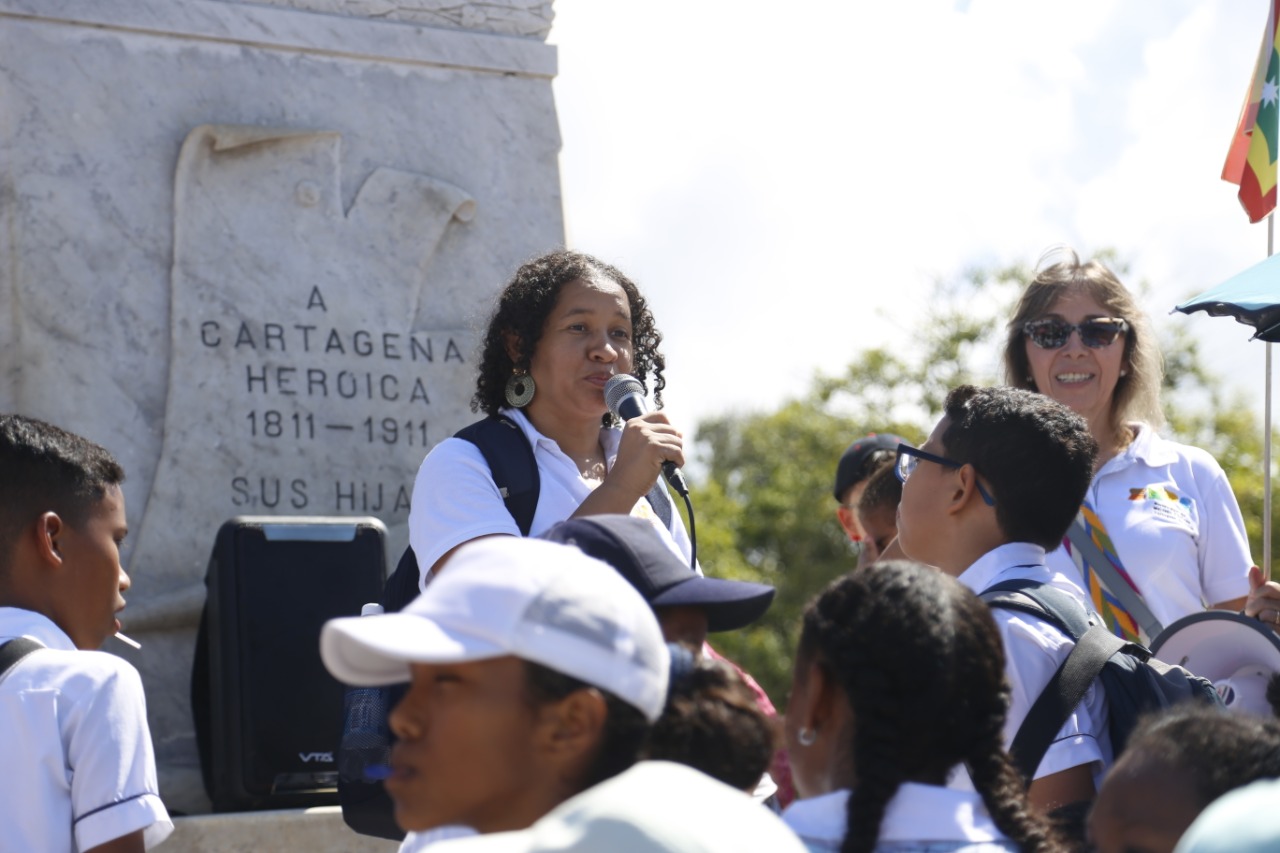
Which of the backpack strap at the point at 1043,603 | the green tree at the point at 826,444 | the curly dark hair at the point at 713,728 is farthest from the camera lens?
the green tree at the point at 826,444

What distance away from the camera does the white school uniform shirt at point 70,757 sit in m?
2.95

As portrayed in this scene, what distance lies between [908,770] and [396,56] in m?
4.60

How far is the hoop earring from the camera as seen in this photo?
4.09m

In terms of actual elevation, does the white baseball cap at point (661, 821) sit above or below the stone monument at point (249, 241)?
below

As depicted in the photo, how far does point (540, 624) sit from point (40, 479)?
1.82 meters

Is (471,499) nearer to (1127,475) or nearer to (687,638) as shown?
(687,638)

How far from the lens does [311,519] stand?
532 centimetres

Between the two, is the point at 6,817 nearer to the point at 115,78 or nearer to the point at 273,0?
the point at 115,78

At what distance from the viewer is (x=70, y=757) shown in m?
3.00

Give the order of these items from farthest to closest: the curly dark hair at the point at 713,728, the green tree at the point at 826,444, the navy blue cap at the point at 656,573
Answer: the green tree at the point at 826,444 → the navy blue cap at the point at 656,573 → the curly dark hair at the point at 713,728

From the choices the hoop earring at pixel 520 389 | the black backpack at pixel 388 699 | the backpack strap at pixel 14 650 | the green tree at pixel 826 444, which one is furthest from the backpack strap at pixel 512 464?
the green tree at pixel 826 444

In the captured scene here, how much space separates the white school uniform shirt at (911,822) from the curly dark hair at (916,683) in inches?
0.8

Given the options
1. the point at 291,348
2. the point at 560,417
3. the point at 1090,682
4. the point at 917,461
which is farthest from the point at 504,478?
the point at 291,348

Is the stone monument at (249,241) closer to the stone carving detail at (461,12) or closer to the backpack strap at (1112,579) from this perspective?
the stone carving detail at (461,12)
